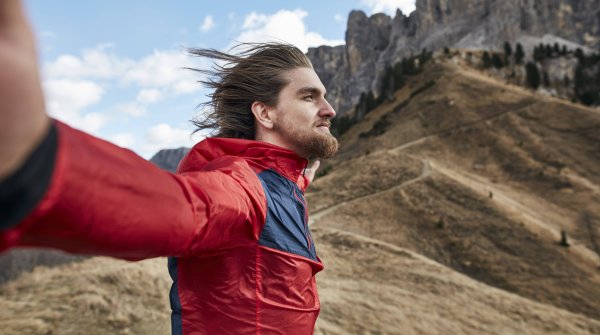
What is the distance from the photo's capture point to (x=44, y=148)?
31.9 inches

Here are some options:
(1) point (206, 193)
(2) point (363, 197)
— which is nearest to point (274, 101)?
(1) point (206, 193)

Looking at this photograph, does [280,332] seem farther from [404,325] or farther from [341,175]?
[341,175]

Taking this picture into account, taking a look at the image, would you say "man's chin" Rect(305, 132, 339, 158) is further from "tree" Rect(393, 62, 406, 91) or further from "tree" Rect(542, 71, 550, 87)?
"tree" Rect(542, 71, 550, 87)

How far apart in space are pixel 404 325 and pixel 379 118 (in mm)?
40166

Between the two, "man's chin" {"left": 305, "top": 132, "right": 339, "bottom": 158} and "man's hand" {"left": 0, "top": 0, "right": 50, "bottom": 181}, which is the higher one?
"man's hand" {"left": 0, "top": 0, "right": 50, "bottom": 181}

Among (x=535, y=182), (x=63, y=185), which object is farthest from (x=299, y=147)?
(x=535, y=182)

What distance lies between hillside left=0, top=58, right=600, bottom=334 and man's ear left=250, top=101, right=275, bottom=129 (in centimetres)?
614

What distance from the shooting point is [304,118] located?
280cm

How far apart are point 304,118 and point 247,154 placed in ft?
1.72

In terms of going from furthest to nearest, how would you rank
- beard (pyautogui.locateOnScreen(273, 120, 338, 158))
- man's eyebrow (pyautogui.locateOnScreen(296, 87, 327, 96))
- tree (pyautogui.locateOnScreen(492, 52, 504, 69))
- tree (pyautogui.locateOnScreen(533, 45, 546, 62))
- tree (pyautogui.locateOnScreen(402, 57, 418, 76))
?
tree (pyautogui.locateOnScreen(533, 45, 546, 62)), tree (pyautogui.locateOnScreen(492, 52, 504, 69)), tree (pyautogui.locateOnScreen(402, 57, 418, 76)), man's eyebrow (pyautogui.locateOnScreen(296, 87, 327, 96)), beard (pyautogui.locateOnScreen(273, 120, 338, 158))

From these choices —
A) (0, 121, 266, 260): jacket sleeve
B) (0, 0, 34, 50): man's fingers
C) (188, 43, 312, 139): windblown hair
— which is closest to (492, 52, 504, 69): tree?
(188, 43, 312, 139): windblown hair

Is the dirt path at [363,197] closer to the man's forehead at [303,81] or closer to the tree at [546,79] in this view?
the man's forehead at [303,81]

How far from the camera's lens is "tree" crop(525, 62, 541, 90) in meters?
53.2

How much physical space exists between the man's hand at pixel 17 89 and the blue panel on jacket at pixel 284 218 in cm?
130
